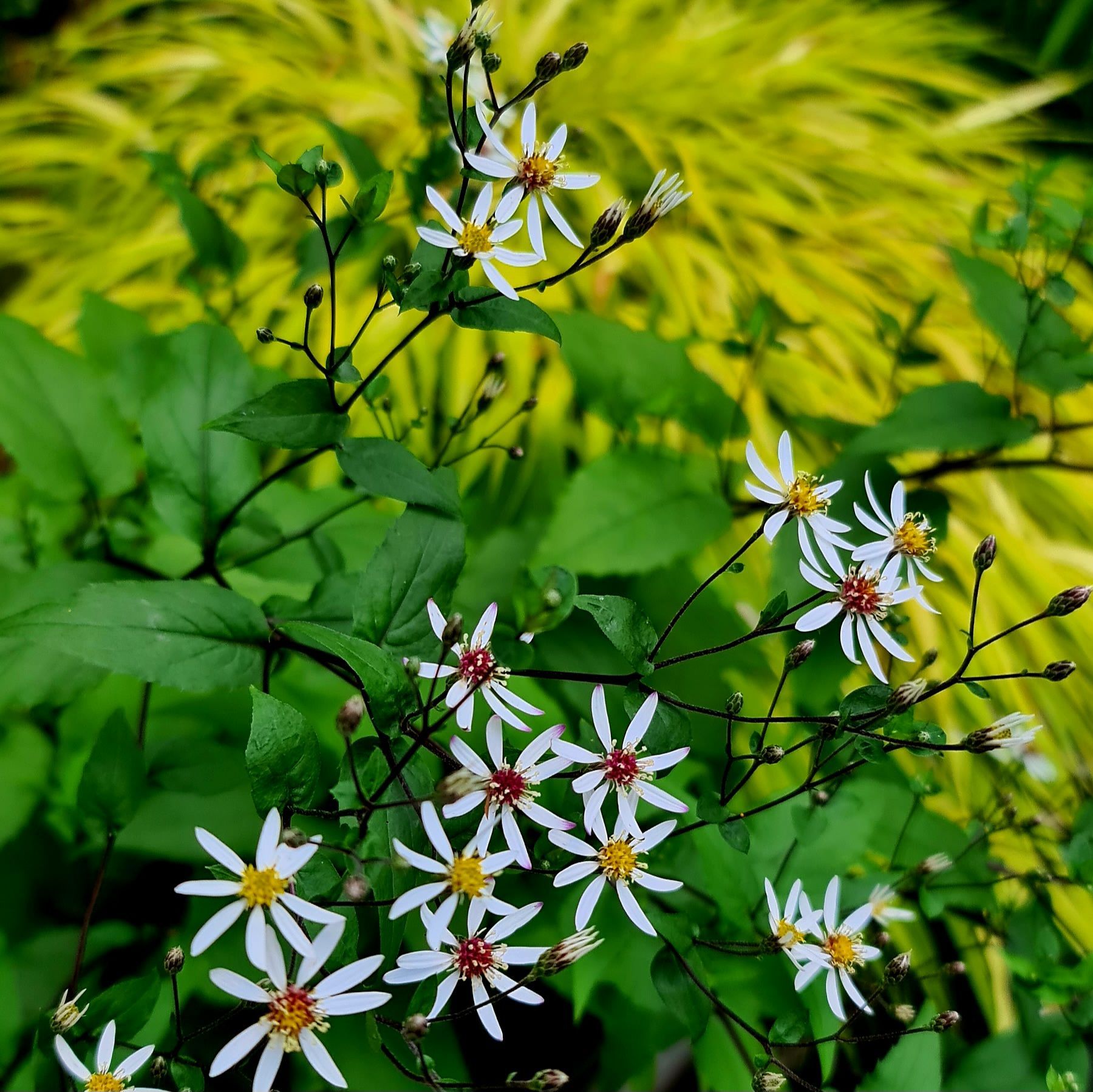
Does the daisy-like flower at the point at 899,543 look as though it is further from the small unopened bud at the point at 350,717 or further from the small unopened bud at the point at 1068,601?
the small unopened bud at the point at 350,717

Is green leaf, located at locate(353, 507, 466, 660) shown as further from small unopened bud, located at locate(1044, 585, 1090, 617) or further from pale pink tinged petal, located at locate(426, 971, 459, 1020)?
small unopened bud, located at locate(1044, 585, 1090, 617)

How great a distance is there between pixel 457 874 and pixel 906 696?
175 mm

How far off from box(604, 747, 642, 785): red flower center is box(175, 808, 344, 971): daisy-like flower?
12 centimetres

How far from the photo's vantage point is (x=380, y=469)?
0.39 metres

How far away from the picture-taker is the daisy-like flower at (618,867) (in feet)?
1.05

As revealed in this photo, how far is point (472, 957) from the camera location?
0.31 meters

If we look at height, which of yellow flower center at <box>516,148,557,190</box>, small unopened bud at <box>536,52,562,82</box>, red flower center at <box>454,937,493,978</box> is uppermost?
small unopened bud at <box>536,52,562,82</box>

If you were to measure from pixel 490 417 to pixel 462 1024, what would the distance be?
617mm

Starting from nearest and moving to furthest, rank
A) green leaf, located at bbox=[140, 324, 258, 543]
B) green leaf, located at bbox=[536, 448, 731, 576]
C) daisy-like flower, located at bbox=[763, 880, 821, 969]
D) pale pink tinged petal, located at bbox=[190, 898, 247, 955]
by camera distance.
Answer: pale pink tinged petal, located at bbox=[190, 898, 247, 955], daisy-like flower, located at bbox=[763, 880, 821, 969], green leaf, located at bbox=[140, 324, 258, 543], green leaf, located at bbox=[536, 448, 731, 576]

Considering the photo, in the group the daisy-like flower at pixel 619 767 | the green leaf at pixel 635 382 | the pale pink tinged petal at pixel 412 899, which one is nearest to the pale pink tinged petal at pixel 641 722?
the daisy-like flower at pixel 619 767

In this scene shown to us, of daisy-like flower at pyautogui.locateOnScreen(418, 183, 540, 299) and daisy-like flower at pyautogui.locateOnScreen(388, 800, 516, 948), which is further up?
daisy-like flower at pyautogui.locateOnScreen(418, 183, 540, 299)

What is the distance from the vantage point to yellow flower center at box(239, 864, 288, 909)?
27 centimetres

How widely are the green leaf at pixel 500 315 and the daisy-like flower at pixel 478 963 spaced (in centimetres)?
22

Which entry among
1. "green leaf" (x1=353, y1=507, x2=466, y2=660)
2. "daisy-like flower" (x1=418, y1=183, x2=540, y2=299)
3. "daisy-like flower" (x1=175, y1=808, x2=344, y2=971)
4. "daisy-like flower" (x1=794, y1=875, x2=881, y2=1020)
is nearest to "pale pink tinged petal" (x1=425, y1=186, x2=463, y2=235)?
"daisy-like flower" (x1=418, y1=183, x2=540, y2=299)
